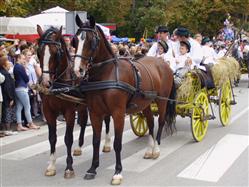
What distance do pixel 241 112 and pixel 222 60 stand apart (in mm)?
2312

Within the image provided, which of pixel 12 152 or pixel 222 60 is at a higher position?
pixel 222 60

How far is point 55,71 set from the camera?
574 cm

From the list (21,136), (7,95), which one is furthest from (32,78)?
(21,136)

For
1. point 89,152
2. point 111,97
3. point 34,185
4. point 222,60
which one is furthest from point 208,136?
point 34,185

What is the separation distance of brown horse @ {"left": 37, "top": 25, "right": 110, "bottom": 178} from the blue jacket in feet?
10.9

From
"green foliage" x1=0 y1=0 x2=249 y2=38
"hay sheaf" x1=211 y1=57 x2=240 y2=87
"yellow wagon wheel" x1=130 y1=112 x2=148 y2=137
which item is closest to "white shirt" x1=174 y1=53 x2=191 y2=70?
"hay sheaf" x1=211 y1=57 x2=240 y2=87

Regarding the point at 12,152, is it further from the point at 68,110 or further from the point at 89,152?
the point at 68,110

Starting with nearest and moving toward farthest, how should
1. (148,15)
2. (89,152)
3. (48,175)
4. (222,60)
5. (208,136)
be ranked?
(48,175), (89,152), (208,136), (222,60), (148,15)

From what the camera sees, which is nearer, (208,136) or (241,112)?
(208,136)

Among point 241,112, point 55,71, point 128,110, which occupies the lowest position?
point 241,112

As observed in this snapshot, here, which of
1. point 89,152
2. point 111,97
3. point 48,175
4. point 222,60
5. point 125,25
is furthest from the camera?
point 125,25

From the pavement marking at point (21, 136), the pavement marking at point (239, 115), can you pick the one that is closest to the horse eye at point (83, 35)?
the pavement marking at point (21, 136)

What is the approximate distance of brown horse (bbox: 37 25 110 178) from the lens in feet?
18.0

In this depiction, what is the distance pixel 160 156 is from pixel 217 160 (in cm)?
95
